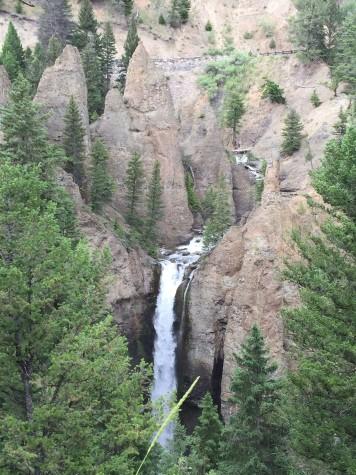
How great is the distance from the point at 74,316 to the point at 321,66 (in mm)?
61759

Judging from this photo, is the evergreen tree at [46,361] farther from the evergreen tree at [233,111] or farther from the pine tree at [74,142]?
the evergreen tree at [233,111]

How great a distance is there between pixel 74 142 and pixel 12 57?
66.0 feet

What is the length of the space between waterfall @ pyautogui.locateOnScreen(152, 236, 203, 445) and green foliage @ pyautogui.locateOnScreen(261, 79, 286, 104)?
34.3 meters

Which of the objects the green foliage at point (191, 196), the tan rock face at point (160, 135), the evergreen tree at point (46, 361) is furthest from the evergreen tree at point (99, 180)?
the evergreen tree at point (46, 361)

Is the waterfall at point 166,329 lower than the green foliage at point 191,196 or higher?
lower

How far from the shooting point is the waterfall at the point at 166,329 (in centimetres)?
3666

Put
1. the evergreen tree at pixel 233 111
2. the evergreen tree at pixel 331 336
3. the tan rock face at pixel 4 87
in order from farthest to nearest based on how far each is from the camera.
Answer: the evergreen tree at pixel 233 111 → the tan rock face at pixel 4 87 → the evergreen tree at pixel 331 336

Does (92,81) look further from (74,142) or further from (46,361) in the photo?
(46,361)

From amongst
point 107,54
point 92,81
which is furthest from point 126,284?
point 107,54

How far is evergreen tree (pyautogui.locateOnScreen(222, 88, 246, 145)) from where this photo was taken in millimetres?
67000

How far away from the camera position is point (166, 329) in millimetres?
38438

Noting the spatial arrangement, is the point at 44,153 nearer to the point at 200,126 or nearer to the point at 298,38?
the point at 200,126

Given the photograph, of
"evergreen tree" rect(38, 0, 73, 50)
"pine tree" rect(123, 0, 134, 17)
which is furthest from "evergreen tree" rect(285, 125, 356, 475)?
"pine tree" rect(123, 0, 134, 17)

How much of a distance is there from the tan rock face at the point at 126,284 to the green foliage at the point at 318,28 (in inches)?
1685
